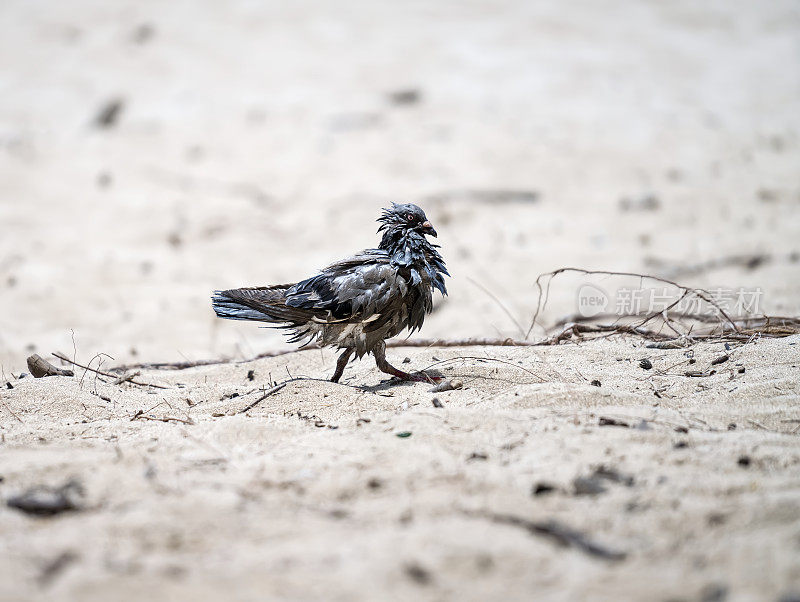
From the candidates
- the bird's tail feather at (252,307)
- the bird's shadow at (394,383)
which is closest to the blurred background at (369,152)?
the bird's tail feather at (252,307)

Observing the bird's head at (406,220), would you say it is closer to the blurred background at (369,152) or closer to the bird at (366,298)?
the bird at (366,298)

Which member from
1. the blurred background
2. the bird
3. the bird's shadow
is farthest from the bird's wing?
the blurred background

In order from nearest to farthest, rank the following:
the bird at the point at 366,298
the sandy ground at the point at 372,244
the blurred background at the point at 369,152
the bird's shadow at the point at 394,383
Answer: the sandy ground at the point at 372,244 < the bird's shadow at the point at 394,383 < the bird at the point at 366,298 < the blurred background at the point at 369,152

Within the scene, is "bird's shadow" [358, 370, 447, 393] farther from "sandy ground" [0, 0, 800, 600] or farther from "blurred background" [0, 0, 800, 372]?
"blurred background" [0, 0, 800, 372]

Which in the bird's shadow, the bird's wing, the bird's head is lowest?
the bird's shadow

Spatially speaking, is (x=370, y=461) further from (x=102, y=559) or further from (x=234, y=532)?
(x=102, y=559)

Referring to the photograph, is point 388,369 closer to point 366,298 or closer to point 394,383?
point 394,383

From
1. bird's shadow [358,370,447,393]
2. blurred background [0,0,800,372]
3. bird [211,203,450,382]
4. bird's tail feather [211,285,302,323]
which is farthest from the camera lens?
blurred background [0,0,800,372]
